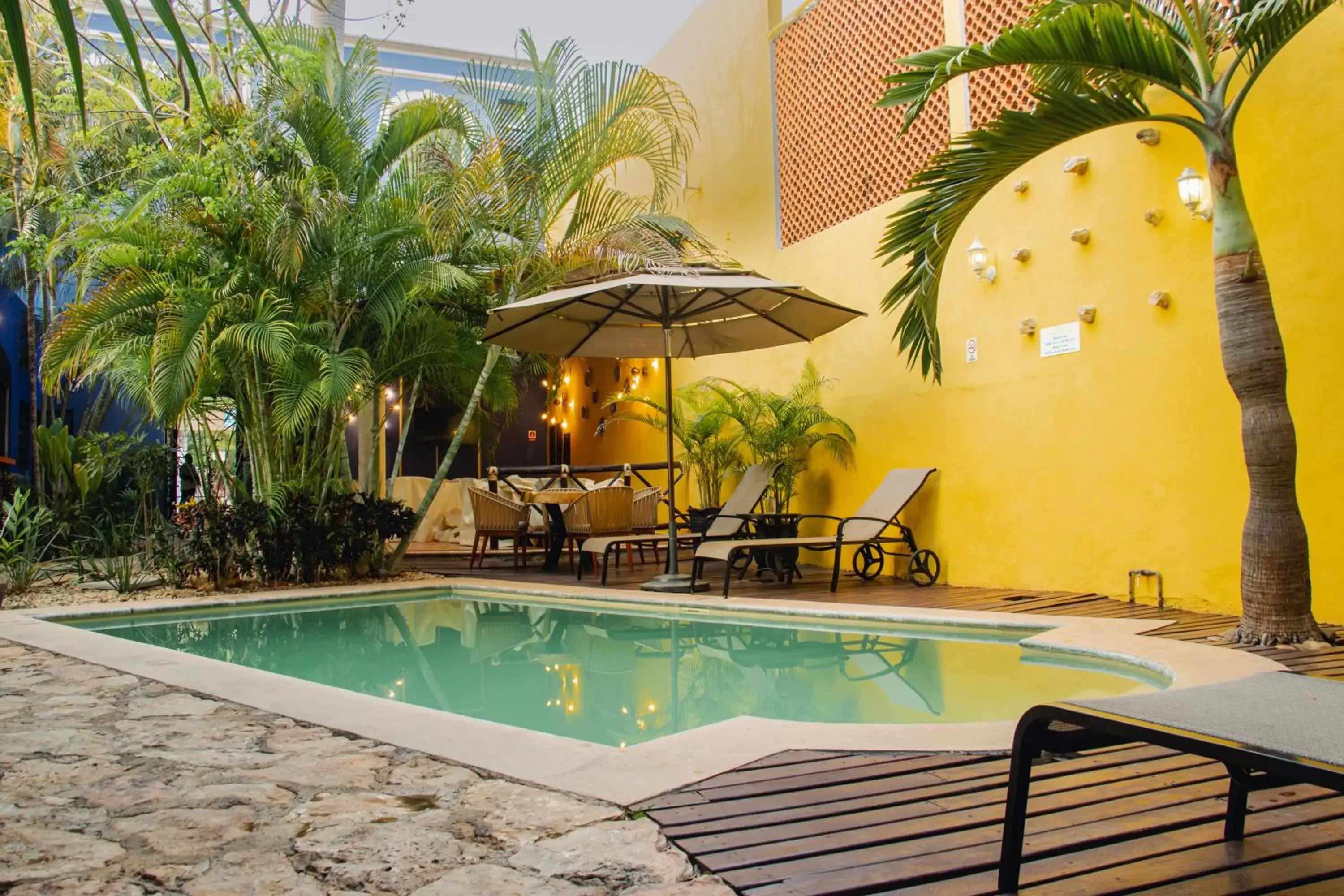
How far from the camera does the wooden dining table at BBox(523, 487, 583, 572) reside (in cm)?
940

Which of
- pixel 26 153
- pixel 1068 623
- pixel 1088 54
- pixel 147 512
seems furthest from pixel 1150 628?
pixel 26 153

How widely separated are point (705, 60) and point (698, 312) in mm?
5076

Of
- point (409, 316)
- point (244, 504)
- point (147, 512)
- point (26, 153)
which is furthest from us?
point (26, 153)

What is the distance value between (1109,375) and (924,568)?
2075 mm

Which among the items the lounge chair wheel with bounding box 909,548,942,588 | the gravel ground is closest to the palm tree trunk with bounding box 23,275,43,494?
the gravel ground

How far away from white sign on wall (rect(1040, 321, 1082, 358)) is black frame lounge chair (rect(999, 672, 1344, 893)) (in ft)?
16.9

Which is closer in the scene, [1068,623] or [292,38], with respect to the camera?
[1068,623]

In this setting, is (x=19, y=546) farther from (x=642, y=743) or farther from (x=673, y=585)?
(x=642, y=743)

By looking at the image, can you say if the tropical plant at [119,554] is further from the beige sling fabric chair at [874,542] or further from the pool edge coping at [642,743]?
the beige sling fabric chair at [874,542]

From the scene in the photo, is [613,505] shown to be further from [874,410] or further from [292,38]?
[292,38]

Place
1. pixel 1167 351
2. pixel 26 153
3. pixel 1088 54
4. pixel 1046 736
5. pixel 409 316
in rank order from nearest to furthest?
pixel 1046 736 → pixel 1088 54 → pixel 1167 351 → pixel 409 316 → pixel 26 153

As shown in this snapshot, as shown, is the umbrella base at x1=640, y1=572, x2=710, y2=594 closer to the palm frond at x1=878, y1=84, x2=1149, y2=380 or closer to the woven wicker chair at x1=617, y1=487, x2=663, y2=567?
the woven wicker chair at x1=617, y1=487, x2=663, y2=567

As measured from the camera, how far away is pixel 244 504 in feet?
25.8

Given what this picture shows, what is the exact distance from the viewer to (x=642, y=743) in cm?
304
